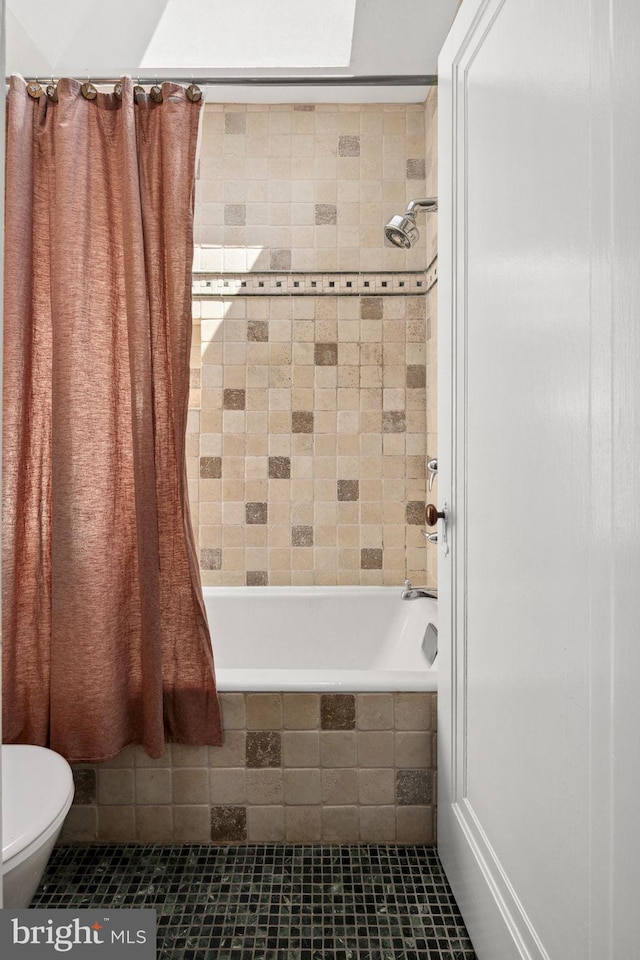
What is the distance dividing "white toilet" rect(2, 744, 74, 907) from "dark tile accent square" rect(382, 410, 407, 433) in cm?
178

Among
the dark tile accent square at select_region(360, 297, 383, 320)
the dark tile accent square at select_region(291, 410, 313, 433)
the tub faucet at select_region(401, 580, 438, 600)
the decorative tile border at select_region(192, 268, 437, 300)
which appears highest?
the decorative tile border at select_region(192, 268, 437, 300)

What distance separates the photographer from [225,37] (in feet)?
7.95

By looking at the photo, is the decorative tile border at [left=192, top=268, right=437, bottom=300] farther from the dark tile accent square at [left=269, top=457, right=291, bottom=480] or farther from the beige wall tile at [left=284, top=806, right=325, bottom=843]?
the beige wall tile at [left=284, top=806, right=325, bottom=843]

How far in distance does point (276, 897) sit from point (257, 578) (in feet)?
4.54

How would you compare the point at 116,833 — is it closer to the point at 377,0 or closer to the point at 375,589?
the point at 375,589

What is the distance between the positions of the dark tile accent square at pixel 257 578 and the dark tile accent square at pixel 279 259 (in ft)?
4.06

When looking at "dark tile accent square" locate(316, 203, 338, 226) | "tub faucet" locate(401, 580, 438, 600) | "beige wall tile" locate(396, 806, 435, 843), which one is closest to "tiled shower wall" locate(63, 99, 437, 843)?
"dark tile accent square" locate(316, 203, 338, 226)

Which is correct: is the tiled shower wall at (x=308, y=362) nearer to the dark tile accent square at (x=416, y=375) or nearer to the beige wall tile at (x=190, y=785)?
the dark tile accent square at (x=416, y=375)

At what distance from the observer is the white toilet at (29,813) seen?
1.27 m

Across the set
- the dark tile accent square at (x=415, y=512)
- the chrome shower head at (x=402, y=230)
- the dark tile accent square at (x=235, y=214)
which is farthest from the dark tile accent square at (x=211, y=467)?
the chrome shower head at (x=402, y=230)

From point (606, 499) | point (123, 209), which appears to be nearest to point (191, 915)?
point (606, 499)

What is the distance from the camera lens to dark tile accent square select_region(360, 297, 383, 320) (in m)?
2.90

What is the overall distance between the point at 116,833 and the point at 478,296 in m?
1.63

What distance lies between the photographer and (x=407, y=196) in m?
2.88
